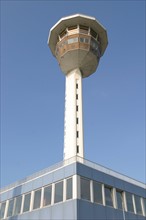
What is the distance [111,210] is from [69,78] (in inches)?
1058

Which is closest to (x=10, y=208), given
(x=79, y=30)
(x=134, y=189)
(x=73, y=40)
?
(x=134, y=189)

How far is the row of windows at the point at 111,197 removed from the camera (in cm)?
2178

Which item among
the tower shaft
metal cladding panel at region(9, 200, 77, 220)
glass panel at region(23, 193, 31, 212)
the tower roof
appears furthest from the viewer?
the tower roof

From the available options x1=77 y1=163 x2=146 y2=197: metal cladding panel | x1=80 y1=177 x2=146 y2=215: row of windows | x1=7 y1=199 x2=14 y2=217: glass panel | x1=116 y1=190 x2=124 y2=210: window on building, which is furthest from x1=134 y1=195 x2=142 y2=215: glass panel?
x1=7 y1=199 x2=14 y2=217: glass panel

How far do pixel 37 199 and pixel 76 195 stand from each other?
5.81 m

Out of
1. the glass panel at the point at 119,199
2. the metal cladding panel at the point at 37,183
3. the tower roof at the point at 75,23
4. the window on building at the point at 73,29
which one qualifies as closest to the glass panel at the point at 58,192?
the metal cladding panel at the point at 37,183

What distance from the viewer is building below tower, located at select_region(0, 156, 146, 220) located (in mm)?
20931

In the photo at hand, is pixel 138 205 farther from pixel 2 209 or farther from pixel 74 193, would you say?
pixel 2 209

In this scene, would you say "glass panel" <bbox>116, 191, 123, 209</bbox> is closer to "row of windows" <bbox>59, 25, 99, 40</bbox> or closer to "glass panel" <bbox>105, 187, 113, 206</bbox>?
"glass panel" <bbox>105, 187, 113, 206</bbox>

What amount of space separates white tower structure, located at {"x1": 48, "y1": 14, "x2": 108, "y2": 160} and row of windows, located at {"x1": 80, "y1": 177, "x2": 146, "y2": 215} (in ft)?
52.5

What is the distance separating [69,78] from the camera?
45062 millimetres

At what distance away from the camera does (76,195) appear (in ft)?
66.8

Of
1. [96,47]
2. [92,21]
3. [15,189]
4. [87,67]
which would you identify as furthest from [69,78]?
[15,189]

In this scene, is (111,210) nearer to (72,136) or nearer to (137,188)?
(137,188)
